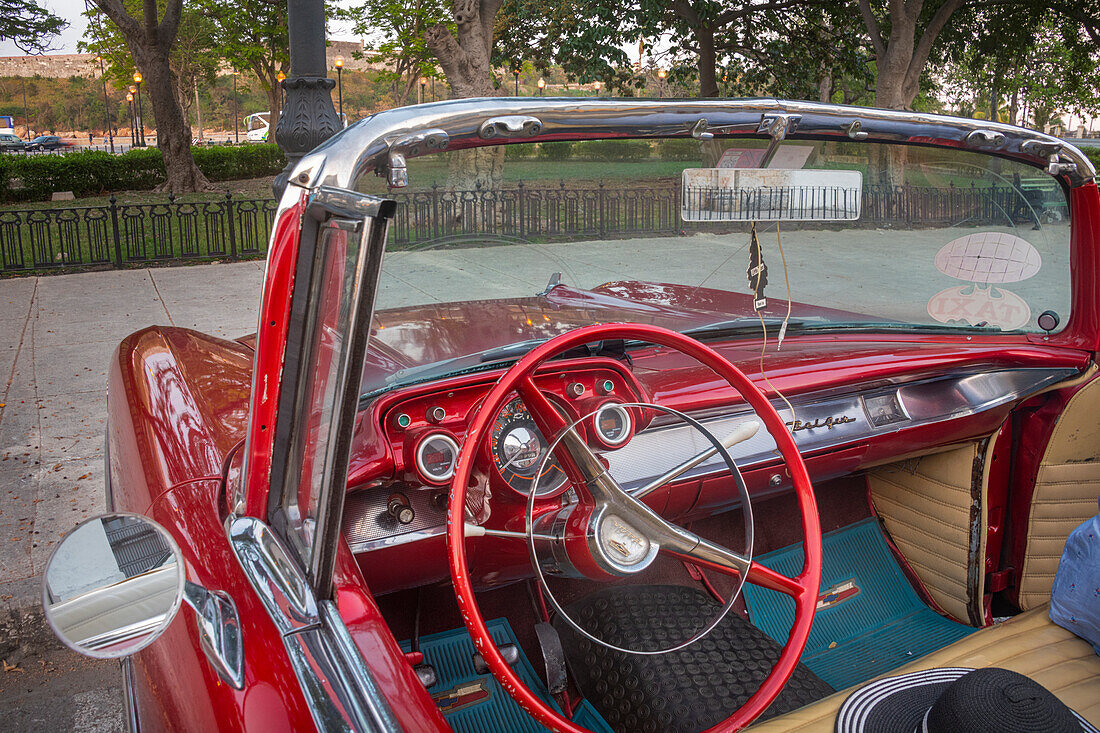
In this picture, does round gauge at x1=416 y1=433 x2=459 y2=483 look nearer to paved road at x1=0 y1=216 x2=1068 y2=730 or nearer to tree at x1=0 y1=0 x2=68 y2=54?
paved road at x1=0 y1=216 x2=1068 y2=730

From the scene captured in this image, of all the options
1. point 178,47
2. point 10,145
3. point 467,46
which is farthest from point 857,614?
point 10,145

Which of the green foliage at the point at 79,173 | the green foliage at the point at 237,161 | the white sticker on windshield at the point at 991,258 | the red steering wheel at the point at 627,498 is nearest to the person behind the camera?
the red steering wheel at the point at 627,498

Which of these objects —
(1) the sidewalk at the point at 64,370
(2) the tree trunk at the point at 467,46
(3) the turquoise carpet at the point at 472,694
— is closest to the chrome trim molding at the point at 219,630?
(3) the turquoise carpet at the point at 472,694

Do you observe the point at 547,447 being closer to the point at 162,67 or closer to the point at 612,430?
the point at 612,430

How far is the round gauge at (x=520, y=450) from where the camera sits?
181 cm

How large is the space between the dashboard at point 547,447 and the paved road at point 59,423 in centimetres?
167

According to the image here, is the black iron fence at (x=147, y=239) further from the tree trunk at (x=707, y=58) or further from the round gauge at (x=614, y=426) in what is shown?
the round gauge at (x=614, y=426)

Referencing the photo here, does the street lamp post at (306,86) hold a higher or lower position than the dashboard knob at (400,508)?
higher

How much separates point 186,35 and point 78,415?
3508 cm

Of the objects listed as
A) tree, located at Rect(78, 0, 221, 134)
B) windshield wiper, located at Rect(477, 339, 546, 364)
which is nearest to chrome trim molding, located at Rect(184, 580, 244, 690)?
windshield wiper, located at Rect(477, 339, 546, 364)

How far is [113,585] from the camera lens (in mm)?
1208

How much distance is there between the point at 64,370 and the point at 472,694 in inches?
217

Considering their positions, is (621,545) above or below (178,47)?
below

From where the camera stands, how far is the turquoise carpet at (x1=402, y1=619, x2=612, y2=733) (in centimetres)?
226
